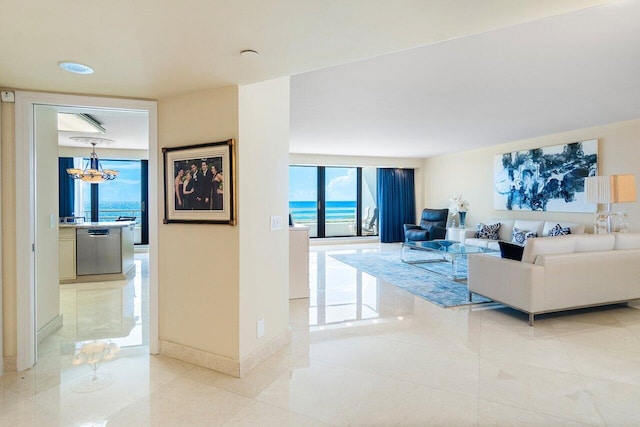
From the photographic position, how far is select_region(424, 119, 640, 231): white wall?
5.18 meters

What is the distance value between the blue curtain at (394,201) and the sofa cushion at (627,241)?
6.26 metres

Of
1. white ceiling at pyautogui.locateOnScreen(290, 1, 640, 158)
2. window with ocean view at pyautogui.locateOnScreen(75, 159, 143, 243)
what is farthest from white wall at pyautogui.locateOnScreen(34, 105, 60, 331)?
window with ocean view at pyautogui.locateOnScreen(75, 159, 143, 243)

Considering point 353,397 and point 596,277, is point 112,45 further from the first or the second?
point 596,277

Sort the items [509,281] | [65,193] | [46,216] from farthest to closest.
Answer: [65,193]
[509,281]
[46,216]

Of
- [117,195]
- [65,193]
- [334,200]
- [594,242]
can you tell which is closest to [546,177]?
[594,242]

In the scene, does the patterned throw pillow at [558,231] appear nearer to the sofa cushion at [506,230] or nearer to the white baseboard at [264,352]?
the sofa cushion at [506,230]

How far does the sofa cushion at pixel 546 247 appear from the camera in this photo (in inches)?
135

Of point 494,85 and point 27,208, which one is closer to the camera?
point 27,208

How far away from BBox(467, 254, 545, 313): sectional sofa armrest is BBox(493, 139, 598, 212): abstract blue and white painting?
3016 mm

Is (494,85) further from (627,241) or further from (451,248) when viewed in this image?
(451,248)

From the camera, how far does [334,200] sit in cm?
1011

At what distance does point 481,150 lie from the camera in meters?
7.96

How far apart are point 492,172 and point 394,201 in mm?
2890

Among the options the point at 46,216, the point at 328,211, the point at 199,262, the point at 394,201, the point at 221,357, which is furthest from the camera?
→ the point at 328,211
